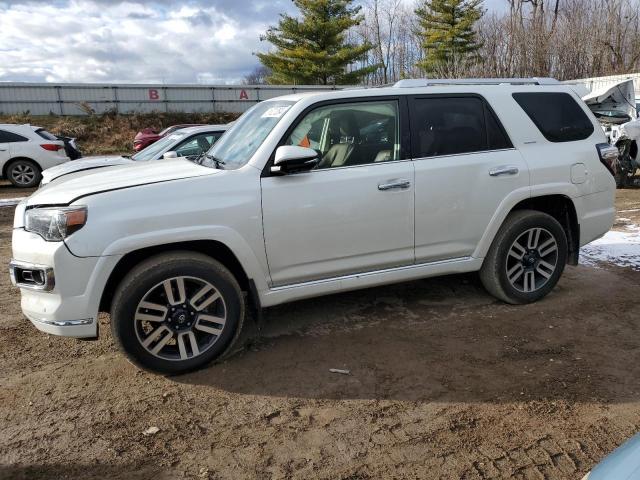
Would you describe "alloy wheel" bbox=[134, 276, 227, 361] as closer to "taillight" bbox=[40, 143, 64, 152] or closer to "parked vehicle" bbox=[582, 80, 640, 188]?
"parked vehicle" bbox=[582, 80, 640, 188]

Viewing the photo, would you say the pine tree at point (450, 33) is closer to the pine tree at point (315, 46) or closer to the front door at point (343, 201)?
the pine tree at point (315, 46)

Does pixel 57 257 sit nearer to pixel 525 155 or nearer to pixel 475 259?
pixel 475 259

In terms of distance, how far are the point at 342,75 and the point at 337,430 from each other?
37315 millimetres

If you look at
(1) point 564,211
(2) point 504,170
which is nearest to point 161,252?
(2) point 504,170

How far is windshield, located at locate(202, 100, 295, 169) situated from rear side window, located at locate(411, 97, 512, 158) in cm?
104

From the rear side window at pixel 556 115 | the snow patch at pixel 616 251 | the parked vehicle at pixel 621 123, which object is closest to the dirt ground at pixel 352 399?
the snow patch at pixel 616 251

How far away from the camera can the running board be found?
378 centimetres

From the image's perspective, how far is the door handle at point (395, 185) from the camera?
12.8 ft

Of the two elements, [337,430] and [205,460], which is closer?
[205,460]

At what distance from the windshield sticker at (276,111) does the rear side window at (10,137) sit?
453 inches

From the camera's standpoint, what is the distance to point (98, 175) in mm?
3941

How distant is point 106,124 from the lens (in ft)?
88.8

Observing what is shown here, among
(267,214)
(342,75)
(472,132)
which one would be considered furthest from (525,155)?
(342,75)

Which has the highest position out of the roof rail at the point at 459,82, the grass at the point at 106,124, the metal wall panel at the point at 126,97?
the metal wall panel at the point at 126,97
